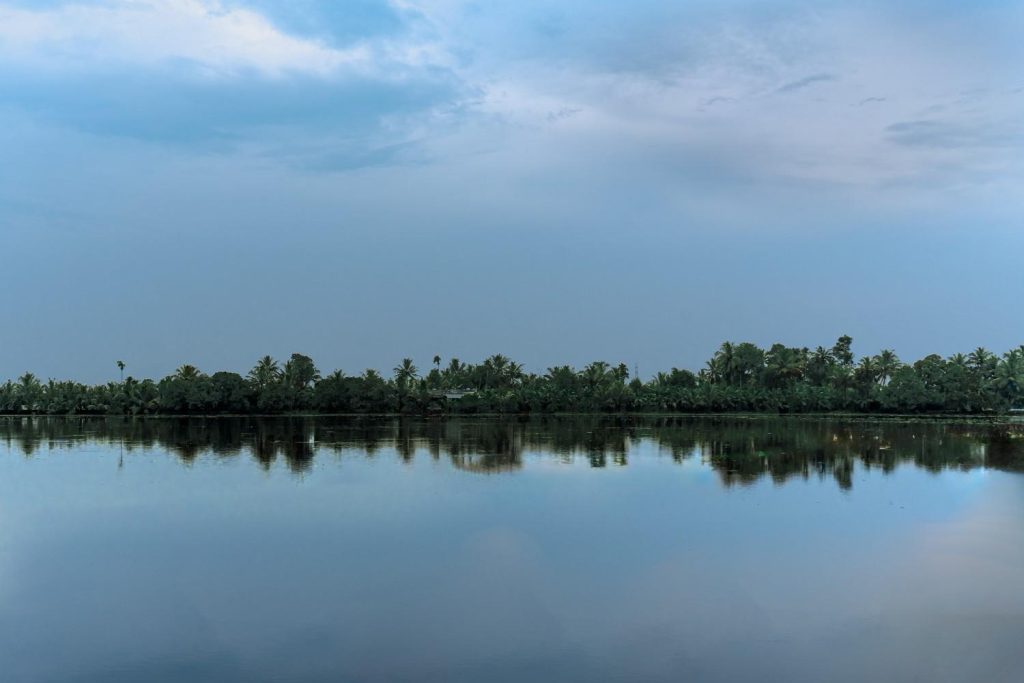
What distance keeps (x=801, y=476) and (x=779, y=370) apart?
228 ft

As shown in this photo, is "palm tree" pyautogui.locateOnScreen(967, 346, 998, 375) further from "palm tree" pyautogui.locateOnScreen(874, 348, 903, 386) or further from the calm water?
the calm water

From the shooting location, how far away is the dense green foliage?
8425cm

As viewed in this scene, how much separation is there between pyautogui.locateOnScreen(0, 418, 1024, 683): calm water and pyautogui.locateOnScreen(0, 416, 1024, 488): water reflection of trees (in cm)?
193

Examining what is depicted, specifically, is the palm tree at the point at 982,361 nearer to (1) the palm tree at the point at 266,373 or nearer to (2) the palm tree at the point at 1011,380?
(2) the palm tree at the point at 1011,380

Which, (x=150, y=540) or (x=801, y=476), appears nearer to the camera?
(x=150, y=540)

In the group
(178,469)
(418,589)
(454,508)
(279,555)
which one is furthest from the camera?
(178,469)

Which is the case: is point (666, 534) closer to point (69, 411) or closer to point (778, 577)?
point (778, 577)

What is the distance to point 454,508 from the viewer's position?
1022 inches

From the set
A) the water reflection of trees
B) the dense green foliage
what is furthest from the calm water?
the dense green foliage

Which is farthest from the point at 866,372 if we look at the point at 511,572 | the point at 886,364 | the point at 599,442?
the point at 511,572

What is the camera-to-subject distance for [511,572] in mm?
18109

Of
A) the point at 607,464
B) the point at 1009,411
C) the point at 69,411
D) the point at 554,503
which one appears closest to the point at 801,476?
the point at 607,464

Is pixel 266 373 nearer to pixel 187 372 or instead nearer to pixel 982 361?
pixel 187 372

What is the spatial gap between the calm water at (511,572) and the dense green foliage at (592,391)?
5122cm
